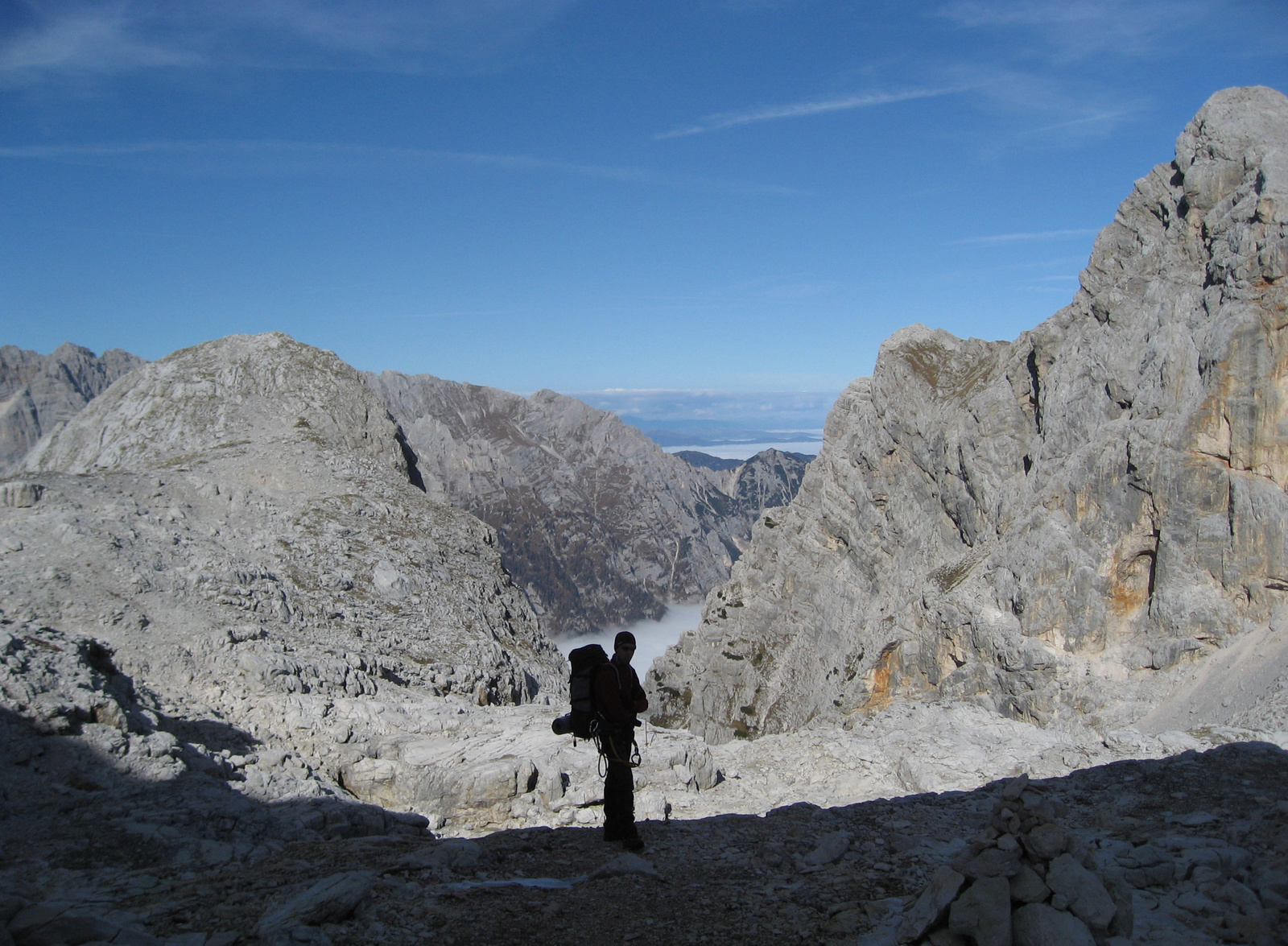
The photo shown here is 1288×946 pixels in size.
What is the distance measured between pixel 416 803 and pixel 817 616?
5817 cm

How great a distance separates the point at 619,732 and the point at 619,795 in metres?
1.14

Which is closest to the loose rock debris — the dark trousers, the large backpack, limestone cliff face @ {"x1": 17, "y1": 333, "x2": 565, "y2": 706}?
the dark trousers

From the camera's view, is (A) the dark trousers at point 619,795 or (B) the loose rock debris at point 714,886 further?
(A) the dark trousers at point 619,795

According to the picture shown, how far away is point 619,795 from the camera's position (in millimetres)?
12188

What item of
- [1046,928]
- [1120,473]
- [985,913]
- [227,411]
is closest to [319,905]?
[985,913]

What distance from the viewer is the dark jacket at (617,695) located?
11.8m

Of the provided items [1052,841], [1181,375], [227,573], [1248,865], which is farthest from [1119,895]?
[1181,375]

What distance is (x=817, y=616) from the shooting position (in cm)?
7162

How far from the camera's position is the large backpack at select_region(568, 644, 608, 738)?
38.8 feet

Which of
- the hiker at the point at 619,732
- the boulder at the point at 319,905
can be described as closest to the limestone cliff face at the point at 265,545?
the hiker at the point at 619,732

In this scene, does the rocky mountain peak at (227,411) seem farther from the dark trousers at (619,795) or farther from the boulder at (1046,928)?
the boulder at (1046,928)

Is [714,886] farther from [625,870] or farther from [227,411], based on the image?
[227,411]

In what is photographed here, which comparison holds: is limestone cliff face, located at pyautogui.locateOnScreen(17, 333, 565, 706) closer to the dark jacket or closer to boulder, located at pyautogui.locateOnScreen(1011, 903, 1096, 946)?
the dark jacket

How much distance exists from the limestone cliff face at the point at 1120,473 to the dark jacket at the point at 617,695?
1091 inches
